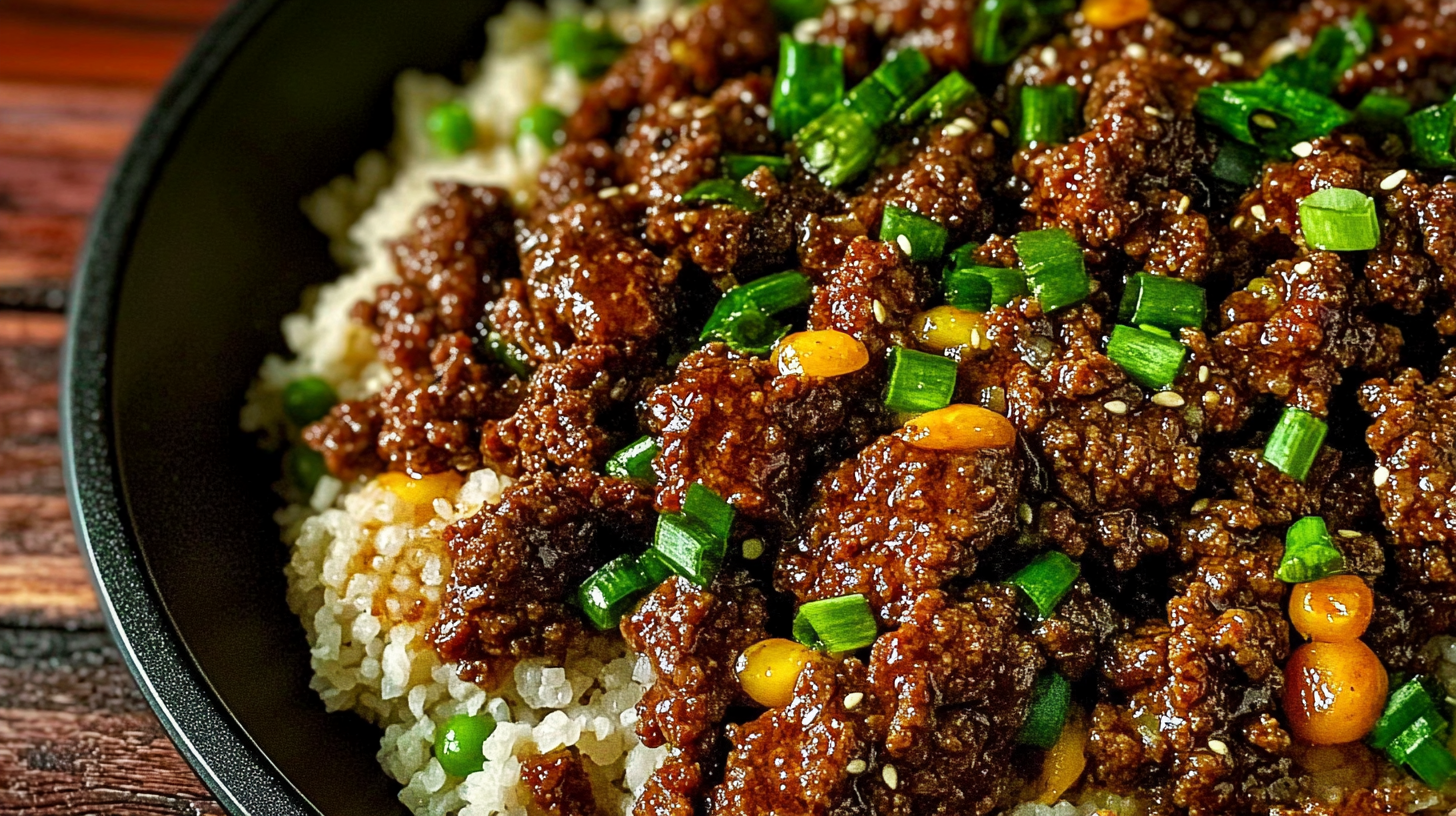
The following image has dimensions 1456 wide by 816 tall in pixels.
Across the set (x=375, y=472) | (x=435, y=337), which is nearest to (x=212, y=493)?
(x=375, y=472)

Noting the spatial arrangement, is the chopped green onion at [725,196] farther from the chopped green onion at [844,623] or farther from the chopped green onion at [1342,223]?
the chopped green onion at [1342,223]

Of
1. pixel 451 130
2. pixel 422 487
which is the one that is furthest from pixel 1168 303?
pixel 451 130

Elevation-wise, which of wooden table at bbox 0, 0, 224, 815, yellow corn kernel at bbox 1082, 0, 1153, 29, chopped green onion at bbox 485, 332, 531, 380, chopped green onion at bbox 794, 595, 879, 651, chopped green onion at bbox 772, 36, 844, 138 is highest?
yellow corn kernel at bbox 1082, 0, 1153, 29

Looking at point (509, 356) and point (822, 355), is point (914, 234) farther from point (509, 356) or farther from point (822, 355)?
point (509, 356)

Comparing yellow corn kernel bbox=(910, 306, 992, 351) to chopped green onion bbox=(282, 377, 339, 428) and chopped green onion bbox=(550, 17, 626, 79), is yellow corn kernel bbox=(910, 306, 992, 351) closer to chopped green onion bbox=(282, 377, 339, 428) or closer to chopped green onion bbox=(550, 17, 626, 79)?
chopped green onion bbox=(282, 377, 339, 428)

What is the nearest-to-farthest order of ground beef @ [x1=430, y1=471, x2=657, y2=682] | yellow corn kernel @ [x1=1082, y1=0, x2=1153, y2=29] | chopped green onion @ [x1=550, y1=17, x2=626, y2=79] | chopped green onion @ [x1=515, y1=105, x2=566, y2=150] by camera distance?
ground beef @ [x1=430, y1=471, x2=657, y2=682] → yellow corn kernel @ [x1=1082, y1=0, x2=1153, y2=29] → chopped green onion @ [x1=515, y1=105, x2=566, y2=150] → chopped green onion @ [x1=550, y1=17, x2=626, y2=79]

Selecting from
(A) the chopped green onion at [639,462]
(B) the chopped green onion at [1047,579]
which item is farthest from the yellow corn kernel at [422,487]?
(B) the chopped green onion at [1047,579]

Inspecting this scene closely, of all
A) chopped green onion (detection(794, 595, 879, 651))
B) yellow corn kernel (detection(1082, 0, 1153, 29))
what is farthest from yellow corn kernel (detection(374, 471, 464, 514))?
yellow corn kernel (detection(1082, 0, 1153, 29))
